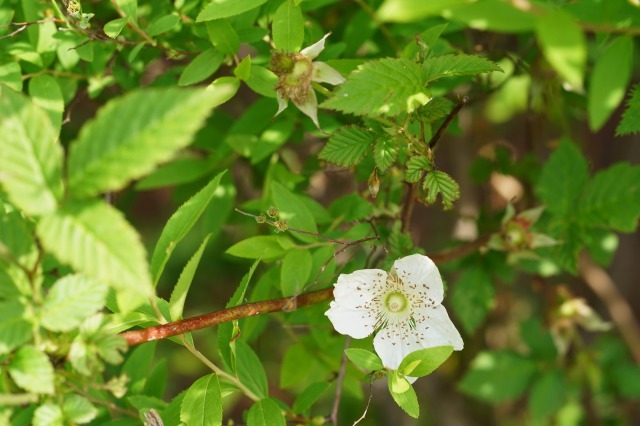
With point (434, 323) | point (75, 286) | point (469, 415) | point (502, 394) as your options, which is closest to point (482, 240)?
point (434, 323)

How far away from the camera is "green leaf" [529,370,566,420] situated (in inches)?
68.5

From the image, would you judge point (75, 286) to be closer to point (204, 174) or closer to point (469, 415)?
point (204, 174)

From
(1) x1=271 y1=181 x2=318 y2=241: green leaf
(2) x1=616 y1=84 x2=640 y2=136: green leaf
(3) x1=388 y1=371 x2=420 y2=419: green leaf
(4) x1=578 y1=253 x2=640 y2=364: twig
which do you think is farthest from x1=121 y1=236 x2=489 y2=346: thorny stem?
(4) x1=578 y1=253 x2=640 y2=364: twig

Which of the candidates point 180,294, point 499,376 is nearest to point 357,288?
point 180,294

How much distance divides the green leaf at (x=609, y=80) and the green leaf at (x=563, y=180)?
2.13 feet

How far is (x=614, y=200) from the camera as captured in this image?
4.58 ft

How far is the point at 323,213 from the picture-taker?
1276 mm

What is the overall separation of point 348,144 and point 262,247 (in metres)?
0.23

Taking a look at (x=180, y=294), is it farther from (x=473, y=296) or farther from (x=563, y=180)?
(x=563, y=180)

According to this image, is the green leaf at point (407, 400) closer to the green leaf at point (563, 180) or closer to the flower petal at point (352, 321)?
the flower petal at point (352, 321)

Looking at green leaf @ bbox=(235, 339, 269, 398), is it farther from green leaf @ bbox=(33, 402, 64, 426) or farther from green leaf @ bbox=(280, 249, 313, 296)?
green leaf @ bbox=(33, 402, 64, 426)

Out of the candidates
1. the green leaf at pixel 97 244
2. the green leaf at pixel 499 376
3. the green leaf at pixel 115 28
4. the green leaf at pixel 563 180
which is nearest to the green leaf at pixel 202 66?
the green leaf at pixel 115 28

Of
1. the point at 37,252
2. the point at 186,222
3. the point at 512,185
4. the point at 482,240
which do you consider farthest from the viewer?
the point at 512,185

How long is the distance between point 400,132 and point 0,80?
658 mm
